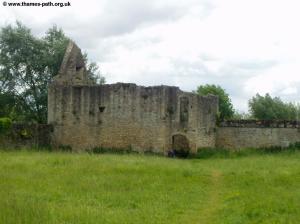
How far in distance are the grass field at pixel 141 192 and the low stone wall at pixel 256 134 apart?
7399mm

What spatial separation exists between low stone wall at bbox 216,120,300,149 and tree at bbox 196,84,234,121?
1172 centimetres

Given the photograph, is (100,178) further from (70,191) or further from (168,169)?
(168,169)

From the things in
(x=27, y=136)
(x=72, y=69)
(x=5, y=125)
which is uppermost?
(x=72, y=69)

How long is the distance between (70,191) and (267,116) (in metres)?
40.8

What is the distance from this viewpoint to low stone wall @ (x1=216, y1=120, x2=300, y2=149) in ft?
Answer: 88.3

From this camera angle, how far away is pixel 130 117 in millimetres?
25875

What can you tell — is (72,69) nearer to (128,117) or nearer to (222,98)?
(128,117)

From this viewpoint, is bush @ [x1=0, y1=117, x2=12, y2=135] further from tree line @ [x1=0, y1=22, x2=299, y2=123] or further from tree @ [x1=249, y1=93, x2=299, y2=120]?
tree @ [x1=249, y1=93, x2=299, y2=120]

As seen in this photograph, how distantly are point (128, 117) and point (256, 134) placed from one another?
295 inches

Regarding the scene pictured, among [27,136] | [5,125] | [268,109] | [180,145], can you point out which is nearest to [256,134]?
[180,145]

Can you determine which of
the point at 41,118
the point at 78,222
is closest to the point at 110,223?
the point at 78,222

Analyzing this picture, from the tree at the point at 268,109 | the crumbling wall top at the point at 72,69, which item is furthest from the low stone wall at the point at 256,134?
the tree at the point at 268,109

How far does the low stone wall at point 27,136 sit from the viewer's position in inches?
1008

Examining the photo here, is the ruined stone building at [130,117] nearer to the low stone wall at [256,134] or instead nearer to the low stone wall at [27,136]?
the low stone wall at [27,136]
